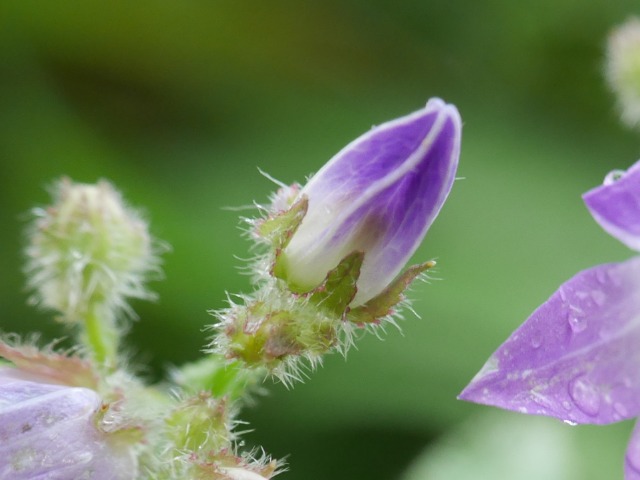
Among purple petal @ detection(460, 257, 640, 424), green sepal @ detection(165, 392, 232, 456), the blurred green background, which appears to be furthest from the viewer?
the blurred green background

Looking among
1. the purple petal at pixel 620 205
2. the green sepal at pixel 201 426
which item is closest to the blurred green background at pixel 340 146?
the green sepal at pixel 201 426

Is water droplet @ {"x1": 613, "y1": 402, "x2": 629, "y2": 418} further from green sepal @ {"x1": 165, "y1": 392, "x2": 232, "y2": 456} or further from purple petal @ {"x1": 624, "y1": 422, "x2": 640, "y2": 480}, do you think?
green sepal @ {"x1": 165, "y1": 392, "x2": 232, "y2": 456}

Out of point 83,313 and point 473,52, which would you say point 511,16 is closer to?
point 473,52

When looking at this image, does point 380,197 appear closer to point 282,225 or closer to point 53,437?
point 282,225

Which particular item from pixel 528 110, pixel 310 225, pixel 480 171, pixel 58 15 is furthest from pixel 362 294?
pixel 58 15

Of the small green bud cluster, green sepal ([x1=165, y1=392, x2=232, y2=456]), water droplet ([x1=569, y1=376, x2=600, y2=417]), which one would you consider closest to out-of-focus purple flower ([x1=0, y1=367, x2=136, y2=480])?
green sepal ([x1=165, y1=392, x2=232, y2=456])

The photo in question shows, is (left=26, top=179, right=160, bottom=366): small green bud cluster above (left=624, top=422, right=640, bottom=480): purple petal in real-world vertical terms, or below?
below
